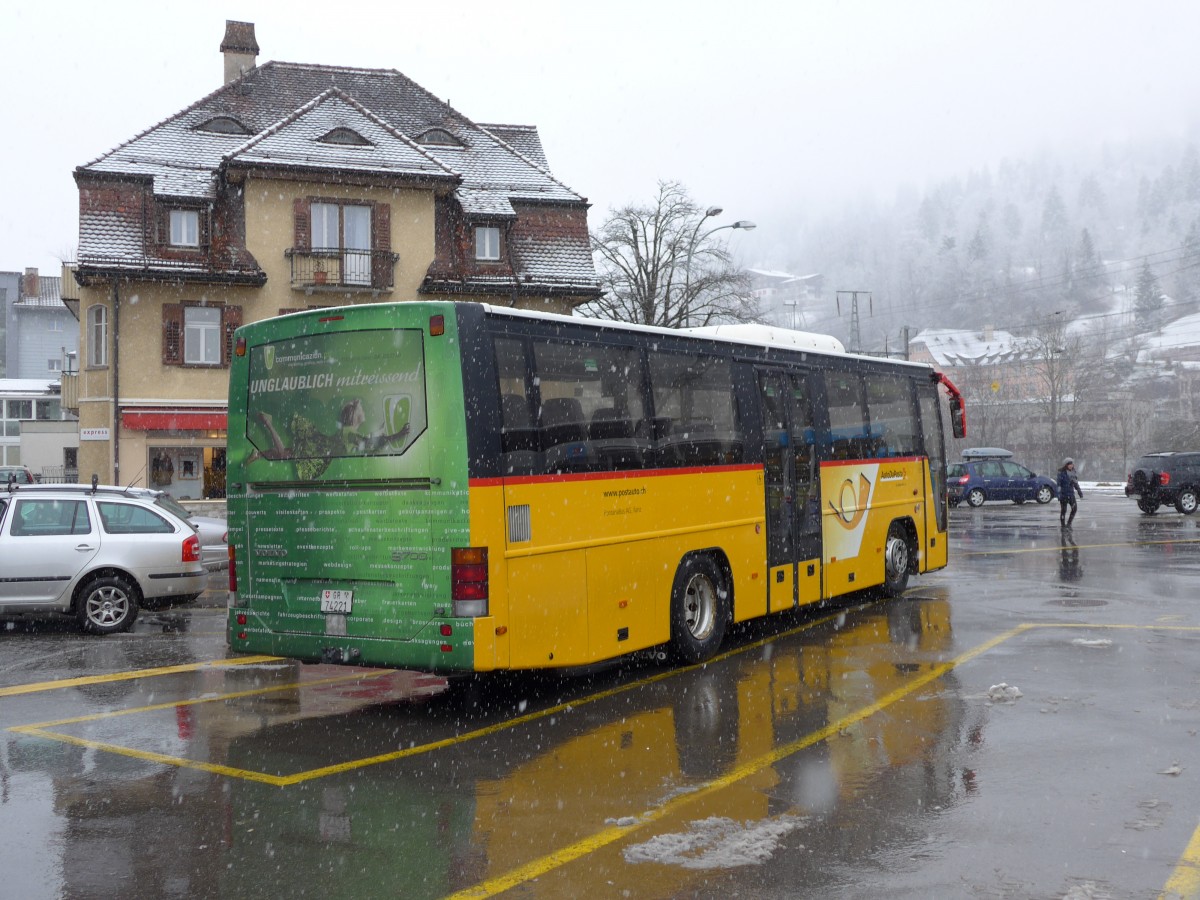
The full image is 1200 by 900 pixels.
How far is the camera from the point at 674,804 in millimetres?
Result: 6367

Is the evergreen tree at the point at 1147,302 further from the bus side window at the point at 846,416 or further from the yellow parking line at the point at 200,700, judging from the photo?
the yellow parking line at the point at 200,700

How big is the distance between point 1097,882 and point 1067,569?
48.5ft

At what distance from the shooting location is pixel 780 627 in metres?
13.3

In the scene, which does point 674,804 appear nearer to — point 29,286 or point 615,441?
point 615,441

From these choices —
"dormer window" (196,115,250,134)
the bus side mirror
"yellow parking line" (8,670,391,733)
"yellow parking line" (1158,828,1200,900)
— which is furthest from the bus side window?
"dormer window" (196,115,250,134)

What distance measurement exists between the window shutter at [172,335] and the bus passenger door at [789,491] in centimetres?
2468

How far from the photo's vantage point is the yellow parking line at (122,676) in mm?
10234

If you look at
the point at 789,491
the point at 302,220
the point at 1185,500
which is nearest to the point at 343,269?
the point at 302,220

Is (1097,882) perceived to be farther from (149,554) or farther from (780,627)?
(149,554)

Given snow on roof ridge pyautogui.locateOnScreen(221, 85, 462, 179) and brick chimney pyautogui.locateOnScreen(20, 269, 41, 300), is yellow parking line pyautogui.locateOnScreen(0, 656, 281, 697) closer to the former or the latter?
snow on roof ridge pyautogui.locateOnScreen(221, 85, 462, 179)

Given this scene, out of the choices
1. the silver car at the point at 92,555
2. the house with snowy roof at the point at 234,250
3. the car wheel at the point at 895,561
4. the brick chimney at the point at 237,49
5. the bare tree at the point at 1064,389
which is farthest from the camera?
the bare tree at the point at 1064,389

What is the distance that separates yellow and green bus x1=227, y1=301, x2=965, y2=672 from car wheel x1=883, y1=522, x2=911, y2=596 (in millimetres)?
3797

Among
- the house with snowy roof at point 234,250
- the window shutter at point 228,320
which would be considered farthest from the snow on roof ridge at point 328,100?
the window shutter at point 228,320

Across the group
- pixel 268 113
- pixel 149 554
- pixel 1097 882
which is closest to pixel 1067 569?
pixel 149 554
